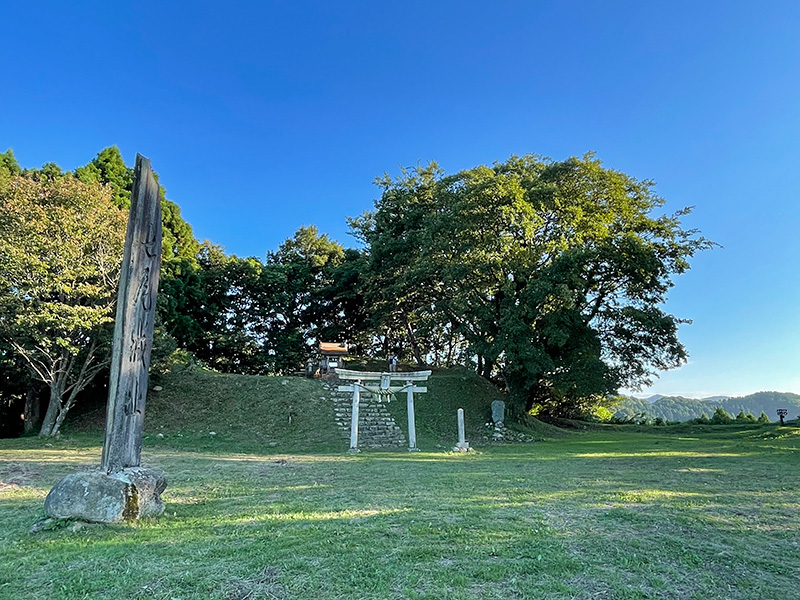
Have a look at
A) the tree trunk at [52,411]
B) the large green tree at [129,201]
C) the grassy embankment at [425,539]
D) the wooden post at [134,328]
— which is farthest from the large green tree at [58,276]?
the wooden post at [134,328]

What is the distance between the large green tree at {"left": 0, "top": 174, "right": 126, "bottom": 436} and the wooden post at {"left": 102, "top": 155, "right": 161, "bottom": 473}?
9.46 m

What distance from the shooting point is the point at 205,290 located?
26.5 m

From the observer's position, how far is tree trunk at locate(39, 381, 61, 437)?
14641 mm

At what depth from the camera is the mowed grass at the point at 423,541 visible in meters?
3.16

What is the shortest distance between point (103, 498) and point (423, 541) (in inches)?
131

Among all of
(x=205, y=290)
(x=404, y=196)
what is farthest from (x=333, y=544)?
(x=205, y=290)

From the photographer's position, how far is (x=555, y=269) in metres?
17.5

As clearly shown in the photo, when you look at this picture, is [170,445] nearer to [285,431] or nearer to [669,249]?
[285,431]

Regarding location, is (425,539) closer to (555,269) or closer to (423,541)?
(423,541)

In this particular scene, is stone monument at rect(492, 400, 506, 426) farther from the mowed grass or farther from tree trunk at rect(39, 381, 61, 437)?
tree trunk at rect(39, 381, 61, 437)

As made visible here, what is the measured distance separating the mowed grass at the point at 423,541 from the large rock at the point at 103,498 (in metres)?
0.19

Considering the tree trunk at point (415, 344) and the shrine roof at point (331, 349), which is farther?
the tree trunk at point (415, 344)

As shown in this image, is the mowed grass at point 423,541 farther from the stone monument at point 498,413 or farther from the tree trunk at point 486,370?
the tree trunk at point 486,370

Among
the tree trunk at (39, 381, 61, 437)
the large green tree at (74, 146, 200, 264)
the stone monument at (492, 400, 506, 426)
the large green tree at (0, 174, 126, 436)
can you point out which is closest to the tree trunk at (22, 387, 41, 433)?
the large green tree at (0, 174, 126, 436)
